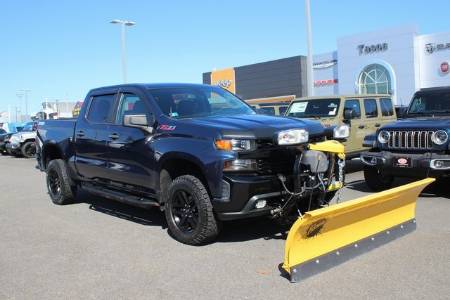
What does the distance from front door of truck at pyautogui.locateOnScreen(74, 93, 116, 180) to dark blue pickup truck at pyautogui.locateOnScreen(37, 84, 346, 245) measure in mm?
19

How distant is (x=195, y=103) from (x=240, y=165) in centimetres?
156

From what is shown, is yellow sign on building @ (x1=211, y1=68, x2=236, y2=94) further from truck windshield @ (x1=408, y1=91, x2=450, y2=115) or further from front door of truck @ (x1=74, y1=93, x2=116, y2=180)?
front door of truck @ (x1=74, y1=93, x2=116, y2=180)

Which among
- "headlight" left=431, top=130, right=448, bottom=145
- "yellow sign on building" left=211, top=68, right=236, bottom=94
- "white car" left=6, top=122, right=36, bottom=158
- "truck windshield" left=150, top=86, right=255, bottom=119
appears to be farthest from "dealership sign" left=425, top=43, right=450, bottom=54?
"truck windshield" left=150, top=86, right=255, bottom=119

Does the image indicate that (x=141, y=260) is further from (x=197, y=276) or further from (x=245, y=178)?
(x=245, y=178)

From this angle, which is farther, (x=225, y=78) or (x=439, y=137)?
(x=225, y=78)

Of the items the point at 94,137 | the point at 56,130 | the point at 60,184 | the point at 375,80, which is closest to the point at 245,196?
the point at 94,137

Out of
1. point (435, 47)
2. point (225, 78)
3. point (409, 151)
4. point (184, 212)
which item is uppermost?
point (225, 78)

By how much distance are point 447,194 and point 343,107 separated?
142 inches

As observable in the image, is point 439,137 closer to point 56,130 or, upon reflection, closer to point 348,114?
point 348,114

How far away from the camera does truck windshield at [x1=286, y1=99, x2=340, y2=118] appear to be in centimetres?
1162

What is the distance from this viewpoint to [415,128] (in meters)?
8.27

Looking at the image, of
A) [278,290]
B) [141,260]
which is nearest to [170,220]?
[141,260]

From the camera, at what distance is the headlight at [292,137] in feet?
17.5

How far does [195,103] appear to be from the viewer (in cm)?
659
